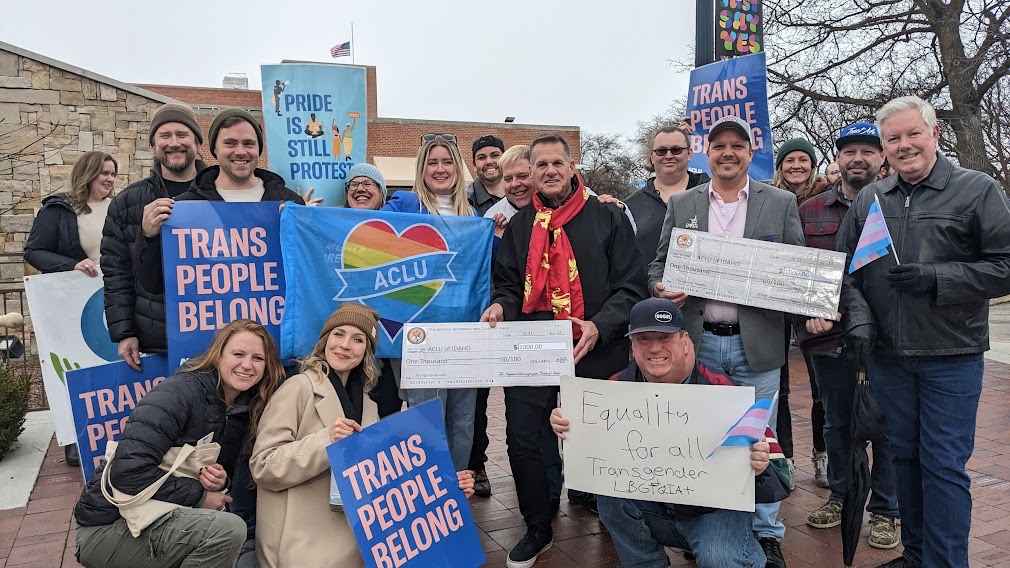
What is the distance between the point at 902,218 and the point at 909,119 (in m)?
0.42

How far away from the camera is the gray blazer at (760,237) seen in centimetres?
336

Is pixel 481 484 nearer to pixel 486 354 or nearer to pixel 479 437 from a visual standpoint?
pixel 479 437

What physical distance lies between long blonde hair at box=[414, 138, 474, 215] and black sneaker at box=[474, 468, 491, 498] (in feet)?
5.73

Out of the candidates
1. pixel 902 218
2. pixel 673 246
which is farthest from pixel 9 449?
pixel 902 218

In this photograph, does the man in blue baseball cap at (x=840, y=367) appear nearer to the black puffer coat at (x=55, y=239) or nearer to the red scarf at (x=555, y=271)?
the red scarf at (x=555, y=271)

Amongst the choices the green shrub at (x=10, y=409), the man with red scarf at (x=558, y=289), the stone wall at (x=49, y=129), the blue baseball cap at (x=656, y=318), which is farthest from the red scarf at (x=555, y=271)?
the stone wall at (x=49, y=129)

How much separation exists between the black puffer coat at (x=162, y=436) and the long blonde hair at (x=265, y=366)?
6cm

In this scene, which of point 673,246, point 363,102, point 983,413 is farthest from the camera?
point 983,413

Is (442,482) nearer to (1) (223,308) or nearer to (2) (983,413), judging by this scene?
(1) (223,308)

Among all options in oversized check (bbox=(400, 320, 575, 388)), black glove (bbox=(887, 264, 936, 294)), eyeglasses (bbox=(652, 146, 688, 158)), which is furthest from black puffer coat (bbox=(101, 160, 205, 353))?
black glove (bbox=(887, 264, 936, 294))

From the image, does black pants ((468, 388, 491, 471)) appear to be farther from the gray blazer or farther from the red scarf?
the gray blazer

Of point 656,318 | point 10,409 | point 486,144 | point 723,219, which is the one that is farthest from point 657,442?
point 10,409

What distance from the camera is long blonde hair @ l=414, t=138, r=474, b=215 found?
4238mm

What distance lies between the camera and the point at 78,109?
13938 millimetres
